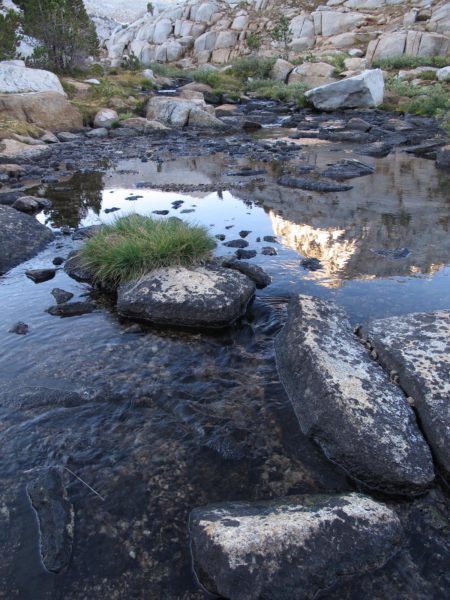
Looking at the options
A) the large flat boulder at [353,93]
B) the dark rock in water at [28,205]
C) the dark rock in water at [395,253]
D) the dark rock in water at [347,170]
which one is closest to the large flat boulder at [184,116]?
the large flat boulder at [353,93]

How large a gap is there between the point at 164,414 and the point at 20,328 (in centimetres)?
294

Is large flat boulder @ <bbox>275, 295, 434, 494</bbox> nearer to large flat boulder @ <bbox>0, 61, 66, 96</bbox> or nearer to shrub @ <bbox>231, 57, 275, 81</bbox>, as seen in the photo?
large flat boulder @ <bbox>0, 61, 66, 96</bbox>

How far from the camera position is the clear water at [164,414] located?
3389 millimetres

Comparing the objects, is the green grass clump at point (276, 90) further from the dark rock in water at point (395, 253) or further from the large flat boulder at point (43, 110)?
the dark rock in water at point (395, 253)

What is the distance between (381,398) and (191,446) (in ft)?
6.32

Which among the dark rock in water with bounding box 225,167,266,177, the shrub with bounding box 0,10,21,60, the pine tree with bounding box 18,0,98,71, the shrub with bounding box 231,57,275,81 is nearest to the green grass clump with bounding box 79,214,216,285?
the dark rock in water with bounding box 225,167,266,177

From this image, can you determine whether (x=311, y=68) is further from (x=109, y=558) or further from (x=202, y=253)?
(x=109, y=558)

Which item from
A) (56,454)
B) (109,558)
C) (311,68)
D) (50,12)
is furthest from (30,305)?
(311,68)

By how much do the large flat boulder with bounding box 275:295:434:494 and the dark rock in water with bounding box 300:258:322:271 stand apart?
2.80 m

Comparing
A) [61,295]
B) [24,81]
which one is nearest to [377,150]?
[61,295]

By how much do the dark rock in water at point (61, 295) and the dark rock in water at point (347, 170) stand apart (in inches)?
421

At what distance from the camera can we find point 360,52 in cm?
7194

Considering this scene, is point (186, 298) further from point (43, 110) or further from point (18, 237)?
point (43, 110)

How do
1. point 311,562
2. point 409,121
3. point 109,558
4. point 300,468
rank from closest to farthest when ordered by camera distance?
point 311,562 < point 109,558 < point 300,468 < point 409,121
